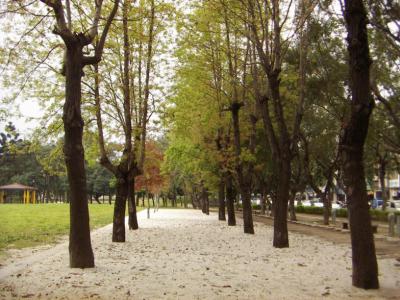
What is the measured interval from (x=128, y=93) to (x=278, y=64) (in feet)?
20.4

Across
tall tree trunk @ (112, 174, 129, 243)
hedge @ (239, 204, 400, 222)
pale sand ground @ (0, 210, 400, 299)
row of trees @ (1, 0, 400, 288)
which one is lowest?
hedge @ (239, 204, 400, 222)

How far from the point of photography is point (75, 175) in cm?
1001

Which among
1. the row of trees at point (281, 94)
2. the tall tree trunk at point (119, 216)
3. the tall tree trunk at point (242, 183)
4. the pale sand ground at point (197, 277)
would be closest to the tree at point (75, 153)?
the pale sand ground at point (197, 277)

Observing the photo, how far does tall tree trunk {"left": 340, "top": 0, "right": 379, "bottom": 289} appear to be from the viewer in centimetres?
775

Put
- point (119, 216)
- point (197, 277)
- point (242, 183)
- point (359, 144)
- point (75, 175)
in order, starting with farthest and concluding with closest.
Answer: point (242, 183)
point (119, 216)
point (75, 175)
point (197, 277)
point (359, 144)

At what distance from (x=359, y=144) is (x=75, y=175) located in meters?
5.82

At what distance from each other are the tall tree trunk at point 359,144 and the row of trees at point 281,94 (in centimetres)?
2

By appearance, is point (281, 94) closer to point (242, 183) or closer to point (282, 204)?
point (242, 183)

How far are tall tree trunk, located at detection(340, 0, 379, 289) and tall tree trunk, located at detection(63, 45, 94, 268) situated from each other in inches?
215

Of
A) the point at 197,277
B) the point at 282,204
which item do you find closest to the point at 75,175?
the point at 197,277

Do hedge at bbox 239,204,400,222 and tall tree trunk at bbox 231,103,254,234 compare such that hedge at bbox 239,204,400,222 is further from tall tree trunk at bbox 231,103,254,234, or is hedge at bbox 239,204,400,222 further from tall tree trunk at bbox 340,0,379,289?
tall tree trunk at bbox 340,0,379,289

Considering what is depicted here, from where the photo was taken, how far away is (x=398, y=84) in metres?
23.1

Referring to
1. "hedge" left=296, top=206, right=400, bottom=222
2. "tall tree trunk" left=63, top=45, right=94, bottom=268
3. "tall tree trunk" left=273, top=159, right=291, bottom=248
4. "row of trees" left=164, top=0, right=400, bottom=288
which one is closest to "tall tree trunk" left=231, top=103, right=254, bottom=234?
"row of trees" left=164, top=0, right=400, bottom=288

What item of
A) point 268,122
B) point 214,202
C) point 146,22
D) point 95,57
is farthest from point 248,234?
point 214,202
